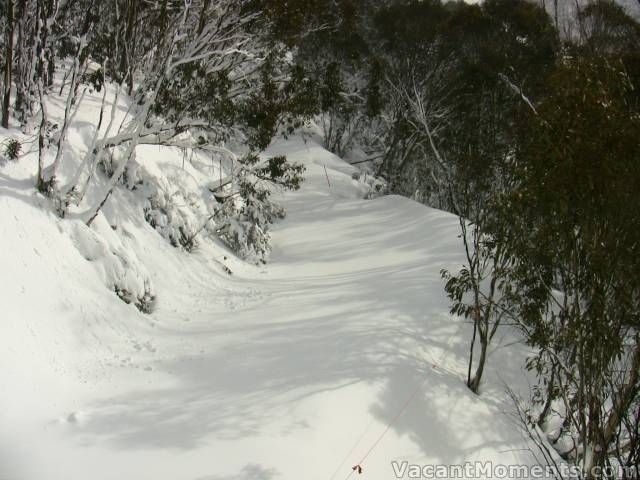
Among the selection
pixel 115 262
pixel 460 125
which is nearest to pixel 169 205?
pixel 115 262

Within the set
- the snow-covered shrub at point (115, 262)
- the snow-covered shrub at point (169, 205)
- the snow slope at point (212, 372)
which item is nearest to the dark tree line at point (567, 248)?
the snow slope at point (212, 372)

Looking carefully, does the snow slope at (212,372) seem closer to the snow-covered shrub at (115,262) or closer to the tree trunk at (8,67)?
the snow-covered shrub at (115,262)

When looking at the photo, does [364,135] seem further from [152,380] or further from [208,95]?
[152,380]

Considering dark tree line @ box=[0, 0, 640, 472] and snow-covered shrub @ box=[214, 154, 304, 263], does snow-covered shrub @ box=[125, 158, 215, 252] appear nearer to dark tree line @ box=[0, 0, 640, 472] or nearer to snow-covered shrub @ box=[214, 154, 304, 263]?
dark tree line @ box=[0, 0, 640, 472]

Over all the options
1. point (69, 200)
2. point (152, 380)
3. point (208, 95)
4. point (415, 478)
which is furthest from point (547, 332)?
point (208, 95)

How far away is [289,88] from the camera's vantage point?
12.6 m

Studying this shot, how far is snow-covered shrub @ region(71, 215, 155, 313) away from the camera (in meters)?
6.82

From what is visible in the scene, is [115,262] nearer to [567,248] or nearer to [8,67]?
[8,67]

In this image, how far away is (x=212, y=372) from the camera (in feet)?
19.6

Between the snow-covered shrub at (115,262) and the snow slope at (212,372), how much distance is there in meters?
0.08

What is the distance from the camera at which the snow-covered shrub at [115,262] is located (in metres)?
6.82

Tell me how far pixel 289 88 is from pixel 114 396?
30.0 ft

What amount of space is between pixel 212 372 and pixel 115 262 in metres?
2.23

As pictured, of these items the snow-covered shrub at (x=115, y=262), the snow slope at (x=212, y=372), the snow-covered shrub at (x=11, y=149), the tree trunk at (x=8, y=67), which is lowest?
the snow slope at (x=212, y=372)
